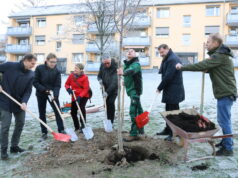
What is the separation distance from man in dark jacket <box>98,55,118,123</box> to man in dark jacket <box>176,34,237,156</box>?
2010 millimetres

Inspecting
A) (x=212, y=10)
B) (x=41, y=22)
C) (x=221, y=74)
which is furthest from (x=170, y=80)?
(x=41, y=22)

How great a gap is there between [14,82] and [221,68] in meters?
3.35

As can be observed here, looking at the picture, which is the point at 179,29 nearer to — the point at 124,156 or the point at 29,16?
the point at 29,16

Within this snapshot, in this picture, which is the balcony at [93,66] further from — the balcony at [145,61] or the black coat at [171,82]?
the black coat at [171,82]

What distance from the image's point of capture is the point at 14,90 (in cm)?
403

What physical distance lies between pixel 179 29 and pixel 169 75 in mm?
25662

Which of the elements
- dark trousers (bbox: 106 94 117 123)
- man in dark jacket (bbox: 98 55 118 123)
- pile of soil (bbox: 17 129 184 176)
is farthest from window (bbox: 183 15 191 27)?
pile of soil (bbox: 17 129 184 176)

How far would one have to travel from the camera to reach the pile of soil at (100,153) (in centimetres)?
363

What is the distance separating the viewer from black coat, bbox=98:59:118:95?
215 inches

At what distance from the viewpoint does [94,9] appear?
12.8 m

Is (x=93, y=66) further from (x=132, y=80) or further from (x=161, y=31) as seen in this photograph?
(x=132, y=80)

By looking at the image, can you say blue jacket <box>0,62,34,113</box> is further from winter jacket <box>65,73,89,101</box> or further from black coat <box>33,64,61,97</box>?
winter jacket <box>65,73,89,101</box>

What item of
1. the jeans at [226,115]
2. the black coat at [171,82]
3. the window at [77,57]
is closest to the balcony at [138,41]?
the window at [77,57]

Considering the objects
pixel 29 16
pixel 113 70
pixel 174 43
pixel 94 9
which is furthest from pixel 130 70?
pixel 29 16
